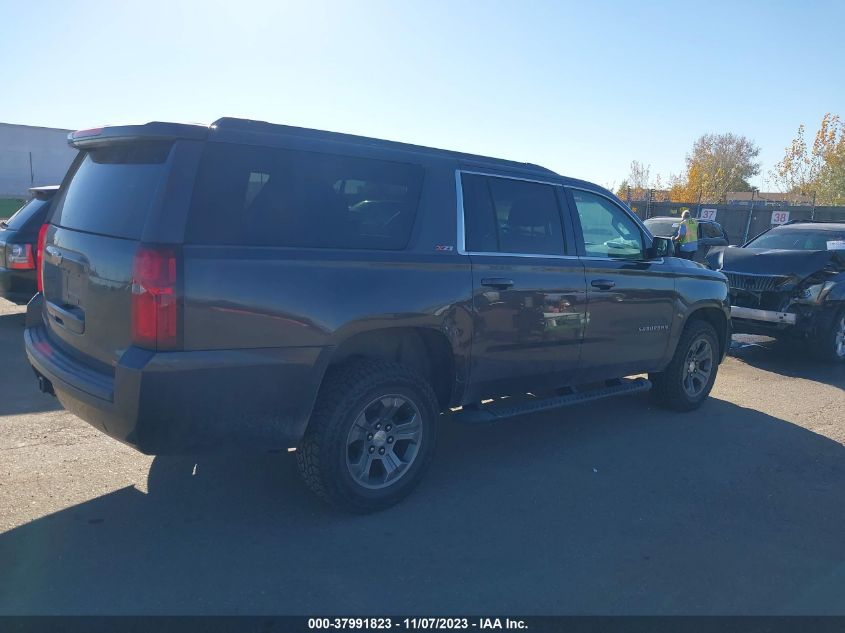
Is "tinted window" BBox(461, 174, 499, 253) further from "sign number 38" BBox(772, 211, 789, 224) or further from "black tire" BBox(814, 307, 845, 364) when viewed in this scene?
"sign number 38" BBox(772, 211, 789, 224)

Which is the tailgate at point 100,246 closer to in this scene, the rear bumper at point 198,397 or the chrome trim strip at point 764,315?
the rear bumper at point 198,397

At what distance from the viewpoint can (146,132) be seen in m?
3.56

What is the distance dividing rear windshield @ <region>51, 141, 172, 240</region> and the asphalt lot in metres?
1.59

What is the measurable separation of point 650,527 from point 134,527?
290cm

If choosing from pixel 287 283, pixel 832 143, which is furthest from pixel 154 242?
pixel 832 143

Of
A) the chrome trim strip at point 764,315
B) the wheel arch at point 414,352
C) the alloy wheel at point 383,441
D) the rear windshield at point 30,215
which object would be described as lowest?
the alloy wheel at point 383,441

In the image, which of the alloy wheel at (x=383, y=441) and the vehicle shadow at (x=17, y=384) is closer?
the alloy wheel at (x=383, y=441)

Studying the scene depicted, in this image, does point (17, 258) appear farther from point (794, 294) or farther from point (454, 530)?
point (794, 294)

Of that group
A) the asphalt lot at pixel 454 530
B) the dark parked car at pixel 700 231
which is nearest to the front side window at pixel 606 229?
the asphalt lot at pixel 454 530

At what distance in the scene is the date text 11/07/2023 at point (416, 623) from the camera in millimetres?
3076

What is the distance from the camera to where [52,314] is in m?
4.18

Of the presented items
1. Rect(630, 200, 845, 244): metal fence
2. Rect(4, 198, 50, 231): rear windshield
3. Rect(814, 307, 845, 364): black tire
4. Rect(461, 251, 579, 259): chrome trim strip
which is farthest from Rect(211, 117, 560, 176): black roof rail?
Rect(630, 200, 845, 244): metal fence

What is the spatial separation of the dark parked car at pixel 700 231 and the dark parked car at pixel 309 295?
423 inches

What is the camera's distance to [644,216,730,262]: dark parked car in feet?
52.3
